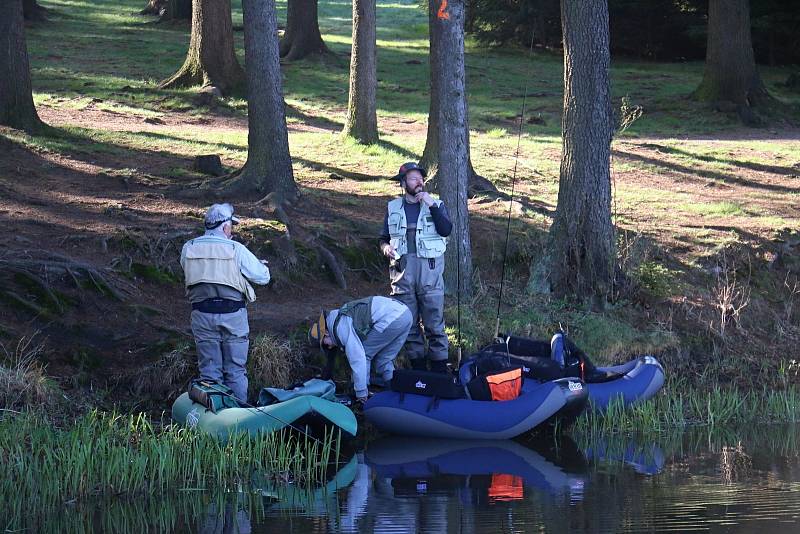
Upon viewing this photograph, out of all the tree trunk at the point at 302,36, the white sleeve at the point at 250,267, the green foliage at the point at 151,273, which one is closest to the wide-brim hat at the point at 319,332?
the white sleeve at the point at 250,267

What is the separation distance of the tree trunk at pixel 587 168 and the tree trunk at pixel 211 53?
9.80 metres

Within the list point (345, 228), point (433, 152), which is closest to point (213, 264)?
point (345, 228)

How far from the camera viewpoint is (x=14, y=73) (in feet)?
55.4

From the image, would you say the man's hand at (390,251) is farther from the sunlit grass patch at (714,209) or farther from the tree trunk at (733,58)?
the tree trunk at (733,58)

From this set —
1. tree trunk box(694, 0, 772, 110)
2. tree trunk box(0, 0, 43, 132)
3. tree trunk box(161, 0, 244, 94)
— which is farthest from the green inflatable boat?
tree trunk box(694, 0, 772, 110)

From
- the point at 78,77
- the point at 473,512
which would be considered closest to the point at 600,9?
the point at 473,512

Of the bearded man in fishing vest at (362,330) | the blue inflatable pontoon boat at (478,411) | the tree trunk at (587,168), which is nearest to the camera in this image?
the blue inflatable pontoon boat at (478,411)

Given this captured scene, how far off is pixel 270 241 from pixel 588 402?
461 centimetres

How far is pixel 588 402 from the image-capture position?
11672mm

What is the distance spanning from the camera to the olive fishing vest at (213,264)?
10.4 meters

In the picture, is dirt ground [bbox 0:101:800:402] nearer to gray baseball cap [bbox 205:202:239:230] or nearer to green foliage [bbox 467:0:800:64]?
gray baseball cap [bbox 205:202:239:230]

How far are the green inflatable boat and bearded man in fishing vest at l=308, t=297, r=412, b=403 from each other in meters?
0.96

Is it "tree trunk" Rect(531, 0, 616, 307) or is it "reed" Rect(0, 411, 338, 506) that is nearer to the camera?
"reed" Rect(0, 411, 338, 506)

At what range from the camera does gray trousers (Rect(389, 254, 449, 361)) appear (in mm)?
11797
